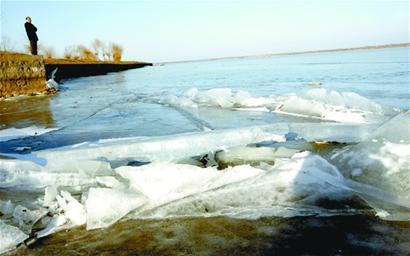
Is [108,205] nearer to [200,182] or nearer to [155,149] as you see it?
[200,182]

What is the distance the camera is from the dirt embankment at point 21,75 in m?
7.64

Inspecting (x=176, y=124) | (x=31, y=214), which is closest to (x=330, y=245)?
(x=31, y=214)

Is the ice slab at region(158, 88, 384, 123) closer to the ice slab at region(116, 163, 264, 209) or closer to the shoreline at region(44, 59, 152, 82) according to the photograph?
the ice slab at region(116, 163, 264, 209)

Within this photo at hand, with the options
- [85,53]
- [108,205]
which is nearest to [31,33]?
[108,205]

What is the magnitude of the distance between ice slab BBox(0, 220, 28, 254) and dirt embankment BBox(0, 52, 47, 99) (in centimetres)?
723

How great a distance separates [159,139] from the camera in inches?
110

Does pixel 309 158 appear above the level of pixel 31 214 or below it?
above

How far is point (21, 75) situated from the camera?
26.3 feet

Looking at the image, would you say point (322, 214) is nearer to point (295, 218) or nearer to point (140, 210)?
point (295, 218)

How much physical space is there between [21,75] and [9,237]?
765 centimetres

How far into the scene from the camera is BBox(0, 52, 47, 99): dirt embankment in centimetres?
764

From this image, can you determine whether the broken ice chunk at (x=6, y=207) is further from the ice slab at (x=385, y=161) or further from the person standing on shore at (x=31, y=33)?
the person standing on shore at (x=31, y=33)

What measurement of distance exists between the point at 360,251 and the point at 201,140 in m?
1.71

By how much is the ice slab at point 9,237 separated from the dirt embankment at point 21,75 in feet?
23.7
